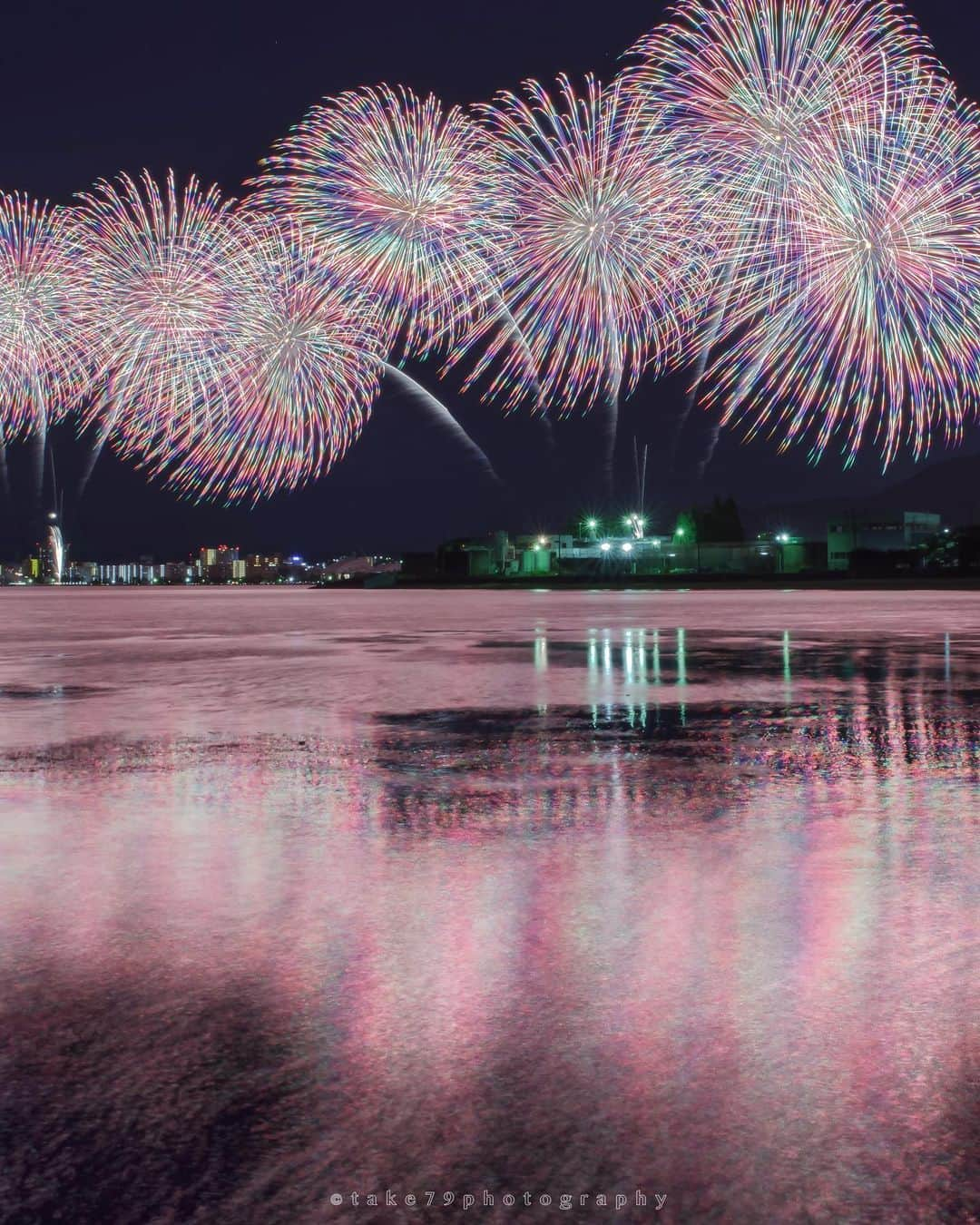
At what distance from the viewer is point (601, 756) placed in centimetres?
1080

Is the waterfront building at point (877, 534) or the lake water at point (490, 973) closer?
the lake water at point (490, 973)

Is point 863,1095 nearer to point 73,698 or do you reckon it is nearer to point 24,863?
point 24,863

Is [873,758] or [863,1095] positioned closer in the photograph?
[863,1095]

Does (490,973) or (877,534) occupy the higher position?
(877,534)

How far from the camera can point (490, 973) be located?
4898 millimetres

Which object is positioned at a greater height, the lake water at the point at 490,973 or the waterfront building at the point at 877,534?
the waterfront building at the point at 877,534

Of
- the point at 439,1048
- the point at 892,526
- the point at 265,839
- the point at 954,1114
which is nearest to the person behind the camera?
the point at 954,1114

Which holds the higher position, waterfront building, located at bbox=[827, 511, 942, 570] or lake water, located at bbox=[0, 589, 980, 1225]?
waterfront building, located at bbox=[827, 511, 942, 570]

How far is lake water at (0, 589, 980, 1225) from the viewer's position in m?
3.29

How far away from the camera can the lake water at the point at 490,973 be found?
10.8 feet

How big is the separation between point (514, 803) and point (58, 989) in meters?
4.25

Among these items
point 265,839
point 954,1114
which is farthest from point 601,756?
point 954,1114

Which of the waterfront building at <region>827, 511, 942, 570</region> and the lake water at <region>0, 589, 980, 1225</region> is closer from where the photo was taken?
the lake water at <region>0, 589, 980, 1225</region>

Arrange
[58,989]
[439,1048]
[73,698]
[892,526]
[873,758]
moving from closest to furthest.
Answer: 1. [439,1048]
2. [58,989]
3. [873,758]
4. [73,698]
5. [892,526]
